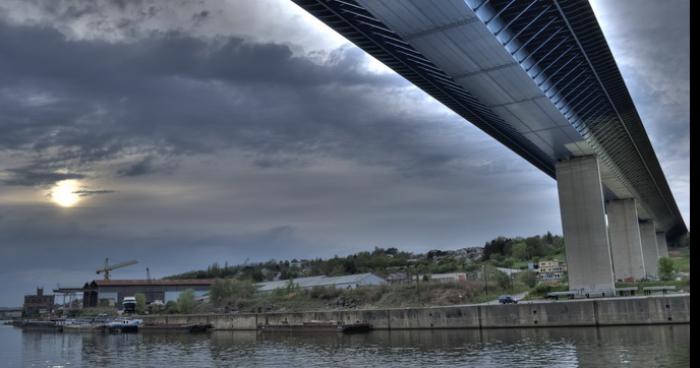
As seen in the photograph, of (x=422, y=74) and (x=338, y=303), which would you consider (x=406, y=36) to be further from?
(x=338, y=303)

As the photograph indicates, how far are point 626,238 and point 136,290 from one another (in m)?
113

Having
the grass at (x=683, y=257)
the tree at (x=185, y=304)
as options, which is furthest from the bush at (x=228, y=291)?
the grass at (x=683, y=257)

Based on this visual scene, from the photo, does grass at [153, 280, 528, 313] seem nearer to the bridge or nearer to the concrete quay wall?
the concrete quay wall

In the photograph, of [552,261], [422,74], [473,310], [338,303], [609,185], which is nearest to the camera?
[422,74]

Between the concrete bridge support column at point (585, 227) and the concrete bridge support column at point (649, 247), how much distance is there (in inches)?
2815

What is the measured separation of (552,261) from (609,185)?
4897 cm

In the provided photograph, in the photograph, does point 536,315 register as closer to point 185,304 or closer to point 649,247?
point 185,304

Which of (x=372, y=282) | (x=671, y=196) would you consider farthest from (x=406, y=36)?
(x=671, y=196)

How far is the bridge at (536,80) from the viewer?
96.9 feet

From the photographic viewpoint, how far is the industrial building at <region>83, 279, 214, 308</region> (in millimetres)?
143125

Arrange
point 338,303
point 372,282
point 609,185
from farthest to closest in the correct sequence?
point 372,282
point 338,303
point 609,185

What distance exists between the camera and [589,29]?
110 ft

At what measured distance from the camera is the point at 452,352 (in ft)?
120

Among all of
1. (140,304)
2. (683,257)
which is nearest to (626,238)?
(140,304)
